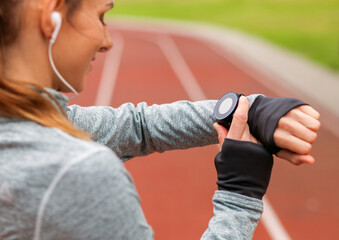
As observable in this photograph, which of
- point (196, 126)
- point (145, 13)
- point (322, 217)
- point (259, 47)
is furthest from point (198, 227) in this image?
point (145, 13)

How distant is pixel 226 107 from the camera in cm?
A: 127

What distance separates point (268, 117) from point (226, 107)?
0.12 m

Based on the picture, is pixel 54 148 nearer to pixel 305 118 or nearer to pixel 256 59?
pixel 305 118

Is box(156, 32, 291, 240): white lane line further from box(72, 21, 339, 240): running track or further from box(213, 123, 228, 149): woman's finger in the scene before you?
box(213, 123, 228, 149): woman's finger

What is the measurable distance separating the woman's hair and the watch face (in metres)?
0.41

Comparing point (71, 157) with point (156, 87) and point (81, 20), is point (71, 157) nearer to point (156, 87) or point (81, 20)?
point (81, 20)

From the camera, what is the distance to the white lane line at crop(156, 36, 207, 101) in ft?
34.3

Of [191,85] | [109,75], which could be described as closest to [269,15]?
[109,75]

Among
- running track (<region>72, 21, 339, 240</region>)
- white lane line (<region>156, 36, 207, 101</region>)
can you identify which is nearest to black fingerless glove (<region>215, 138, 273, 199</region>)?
running track (<region>72, 21, 339, 240</region>)

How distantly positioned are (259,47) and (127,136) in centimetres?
1465

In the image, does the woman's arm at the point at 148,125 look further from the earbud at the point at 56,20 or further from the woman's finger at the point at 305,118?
the earbud at the point at 56,20

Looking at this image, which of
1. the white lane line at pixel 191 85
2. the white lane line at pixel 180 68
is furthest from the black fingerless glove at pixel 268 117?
the white lane line at pixel 180 68

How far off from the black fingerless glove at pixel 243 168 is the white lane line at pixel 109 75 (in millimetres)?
A: 8253

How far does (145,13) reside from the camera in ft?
96.9
